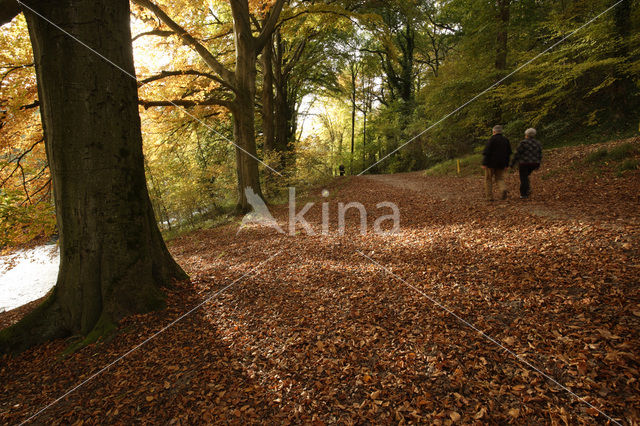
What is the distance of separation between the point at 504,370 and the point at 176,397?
2.93 m

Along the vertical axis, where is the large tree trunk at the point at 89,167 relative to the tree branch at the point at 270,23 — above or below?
below

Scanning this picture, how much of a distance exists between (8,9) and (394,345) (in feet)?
17.9

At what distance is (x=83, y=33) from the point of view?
10.9 ft

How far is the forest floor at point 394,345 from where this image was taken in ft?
7.34

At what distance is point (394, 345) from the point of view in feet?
9.50

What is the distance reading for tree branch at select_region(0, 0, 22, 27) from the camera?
2979 mm

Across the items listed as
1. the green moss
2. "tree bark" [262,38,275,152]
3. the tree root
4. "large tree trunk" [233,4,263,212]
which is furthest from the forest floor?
"tree bark" [262,38,275,152]

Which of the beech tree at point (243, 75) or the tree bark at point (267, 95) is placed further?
the tree bark at point (267, 95)

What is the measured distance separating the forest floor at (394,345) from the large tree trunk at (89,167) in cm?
38

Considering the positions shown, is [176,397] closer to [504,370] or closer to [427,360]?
[427,360]

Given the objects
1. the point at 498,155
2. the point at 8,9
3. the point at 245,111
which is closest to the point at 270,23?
the point at 245,111

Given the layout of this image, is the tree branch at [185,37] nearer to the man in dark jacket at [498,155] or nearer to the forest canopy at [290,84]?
the forest canopy at [290,84]

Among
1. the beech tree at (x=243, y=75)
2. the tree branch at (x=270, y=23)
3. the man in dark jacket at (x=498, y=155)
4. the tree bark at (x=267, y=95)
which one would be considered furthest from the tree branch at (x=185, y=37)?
the man in dark jacket at (x=498, y=155)

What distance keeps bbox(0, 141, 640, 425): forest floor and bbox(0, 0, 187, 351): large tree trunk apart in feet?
1.26
